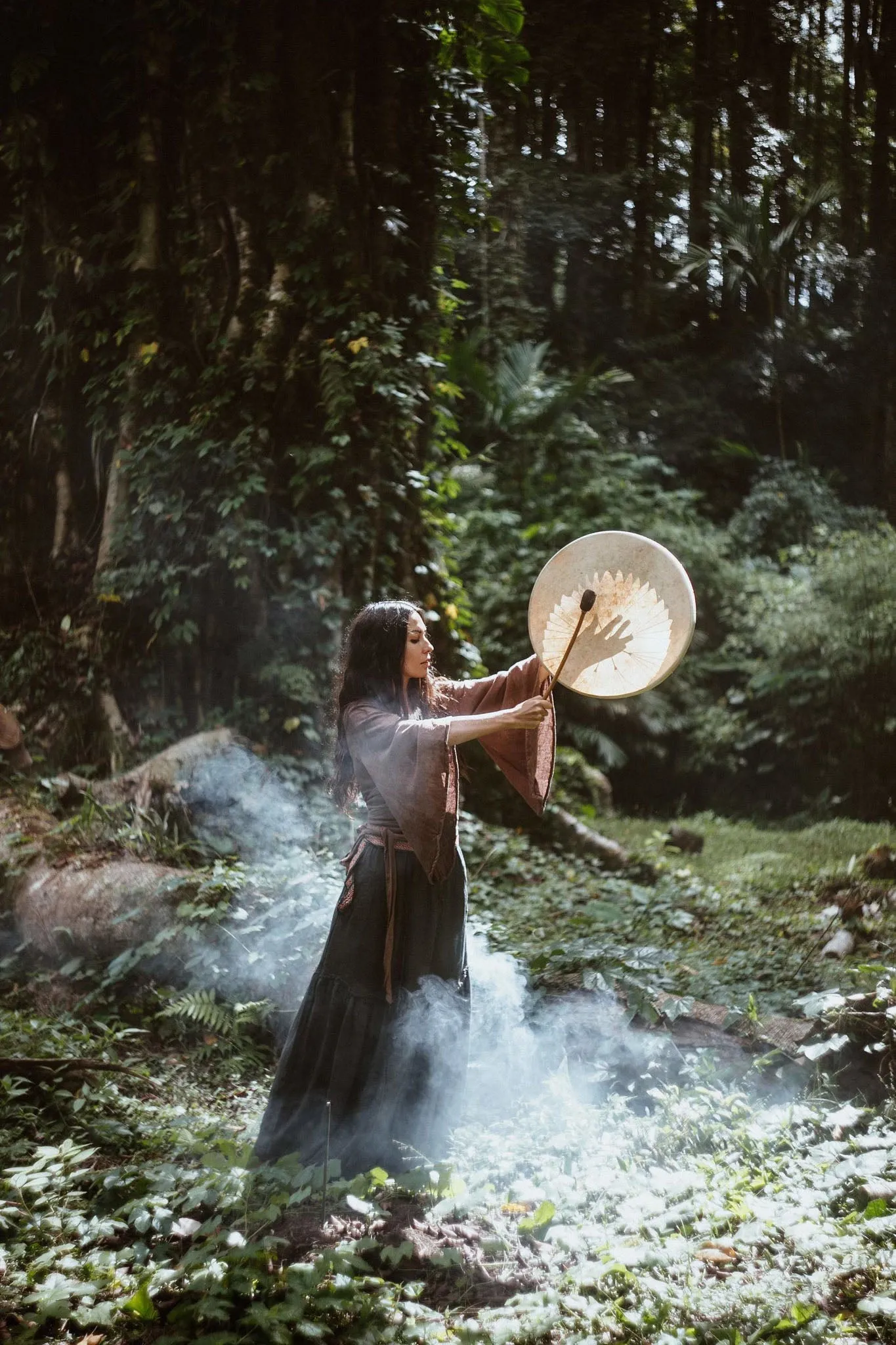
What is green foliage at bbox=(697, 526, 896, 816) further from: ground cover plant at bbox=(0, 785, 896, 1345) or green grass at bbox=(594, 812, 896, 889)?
ground cover plant at bbox=(0, 785, 896, 1345)

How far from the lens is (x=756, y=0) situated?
9.15 meters

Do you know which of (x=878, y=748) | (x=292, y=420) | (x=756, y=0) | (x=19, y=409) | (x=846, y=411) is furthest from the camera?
(x=846, y=411)

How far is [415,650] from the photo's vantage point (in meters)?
3.14

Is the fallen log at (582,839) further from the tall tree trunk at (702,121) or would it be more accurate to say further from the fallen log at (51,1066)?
the tall tree trunk at (702,121)

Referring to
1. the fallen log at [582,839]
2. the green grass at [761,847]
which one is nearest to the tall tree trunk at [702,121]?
the green grass at [761,847]

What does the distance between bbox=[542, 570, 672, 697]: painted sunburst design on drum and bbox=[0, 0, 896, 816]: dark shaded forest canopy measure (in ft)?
9.65

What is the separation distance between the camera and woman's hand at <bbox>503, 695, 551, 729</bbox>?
2801mm

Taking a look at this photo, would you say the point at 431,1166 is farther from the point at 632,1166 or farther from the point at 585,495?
the point at 585,495

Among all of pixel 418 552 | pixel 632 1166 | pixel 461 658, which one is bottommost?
pixel 632 1166

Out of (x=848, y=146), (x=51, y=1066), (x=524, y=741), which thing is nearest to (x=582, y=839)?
(x=524, y=741)

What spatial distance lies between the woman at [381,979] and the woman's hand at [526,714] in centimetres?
16

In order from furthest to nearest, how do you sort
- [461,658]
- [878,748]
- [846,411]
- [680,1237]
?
[846,411] < [878,748] < [461,658] < [680,1237]

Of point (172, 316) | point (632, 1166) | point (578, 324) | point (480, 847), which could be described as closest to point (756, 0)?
point (578, 324)

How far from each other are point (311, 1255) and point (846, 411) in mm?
11373
